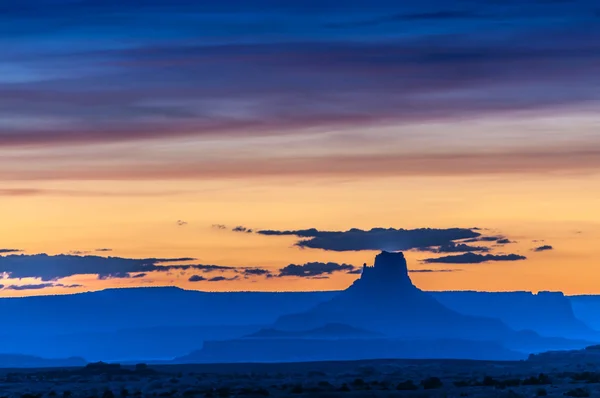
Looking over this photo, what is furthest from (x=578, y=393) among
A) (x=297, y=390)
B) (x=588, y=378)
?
(x=588, y=378)

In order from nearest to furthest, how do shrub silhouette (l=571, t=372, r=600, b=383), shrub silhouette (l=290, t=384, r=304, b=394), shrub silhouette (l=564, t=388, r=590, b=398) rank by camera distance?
shrub silhouette (l=564, t=388, r=590, b=398) < shrub silhouette (l=290, t=384, r=304, b=394) < shrub silhouette (l=571, t=372, r=600, b=383)

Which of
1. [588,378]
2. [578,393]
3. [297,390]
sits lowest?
[578,393]

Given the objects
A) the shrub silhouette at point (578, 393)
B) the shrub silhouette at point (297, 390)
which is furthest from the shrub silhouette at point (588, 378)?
the shrub silhouette at point (297, 390)

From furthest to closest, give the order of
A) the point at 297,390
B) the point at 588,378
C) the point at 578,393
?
the point at 588,378
the point at 297,390
the point at 578,393

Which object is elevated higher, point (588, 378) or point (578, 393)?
point (588, 378)

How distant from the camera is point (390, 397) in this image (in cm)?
8356

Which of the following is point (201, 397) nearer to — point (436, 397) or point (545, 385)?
point (436, 397)

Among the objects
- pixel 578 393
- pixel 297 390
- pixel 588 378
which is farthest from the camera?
pixel 588 378

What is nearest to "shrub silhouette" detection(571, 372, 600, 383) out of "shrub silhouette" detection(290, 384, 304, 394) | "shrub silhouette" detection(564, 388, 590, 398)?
"shrub silhouette" detection(564, 388, 590, 398)

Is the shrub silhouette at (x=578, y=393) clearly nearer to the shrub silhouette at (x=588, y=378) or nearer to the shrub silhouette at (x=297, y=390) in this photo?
the shrub silhouette at (x=588, y=378)

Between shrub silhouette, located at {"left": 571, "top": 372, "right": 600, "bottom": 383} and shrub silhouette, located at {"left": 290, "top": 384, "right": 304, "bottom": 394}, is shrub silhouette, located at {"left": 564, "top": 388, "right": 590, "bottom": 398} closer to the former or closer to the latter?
shrub silhouette, located at {"left": 571, "top": 372, "right": 600, "bottom": 383}

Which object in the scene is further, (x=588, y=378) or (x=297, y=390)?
(x=588, y=378)

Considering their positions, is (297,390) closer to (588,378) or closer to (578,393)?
(578,393)

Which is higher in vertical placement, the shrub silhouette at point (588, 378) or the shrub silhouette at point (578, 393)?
the shrub silhouette at point (588, 378)
